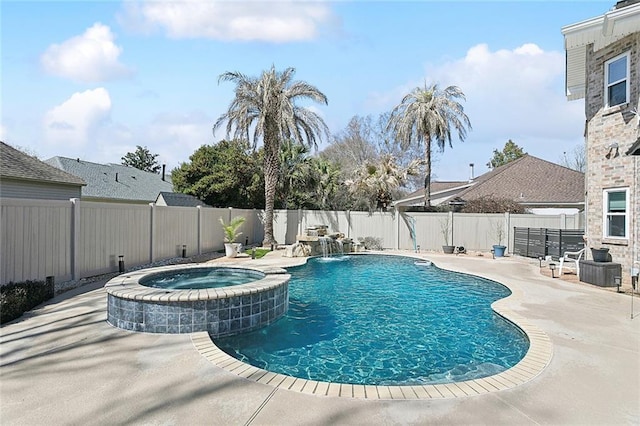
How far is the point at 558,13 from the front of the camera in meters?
11.9

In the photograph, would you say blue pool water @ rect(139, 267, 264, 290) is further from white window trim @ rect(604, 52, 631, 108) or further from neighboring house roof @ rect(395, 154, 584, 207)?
neighboring house roof @ rect(395, 154, 584, 207)

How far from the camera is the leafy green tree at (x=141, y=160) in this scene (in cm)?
6184

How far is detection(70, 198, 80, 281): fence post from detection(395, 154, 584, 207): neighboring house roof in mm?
17815

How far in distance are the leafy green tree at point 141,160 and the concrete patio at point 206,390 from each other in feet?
204

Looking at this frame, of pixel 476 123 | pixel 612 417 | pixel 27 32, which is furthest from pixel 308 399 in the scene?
pixel 476 123

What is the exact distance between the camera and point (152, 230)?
12.6m

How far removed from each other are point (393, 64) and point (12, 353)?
54.5 feet

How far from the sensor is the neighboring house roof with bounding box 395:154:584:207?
72.1 ft

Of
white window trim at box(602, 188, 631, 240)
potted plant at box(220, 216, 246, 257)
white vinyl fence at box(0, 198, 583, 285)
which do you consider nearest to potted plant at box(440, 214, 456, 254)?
white vinyl fence at box(0, 198, 583, 285)

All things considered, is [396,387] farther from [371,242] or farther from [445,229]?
[445,229]

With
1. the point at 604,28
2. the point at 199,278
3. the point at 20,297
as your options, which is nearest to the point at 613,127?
the point at 604,28

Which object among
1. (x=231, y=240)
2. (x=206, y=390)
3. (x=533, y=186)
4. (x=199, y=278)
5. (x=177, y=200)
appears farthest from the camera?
(x=177, y=200)

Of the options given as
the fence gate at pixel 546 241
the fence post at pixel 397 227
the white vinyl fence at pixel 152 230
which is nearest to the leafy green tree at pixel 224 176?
the white vinyl fence at pixel 152 230

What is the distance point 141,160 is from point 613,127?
211 feet
